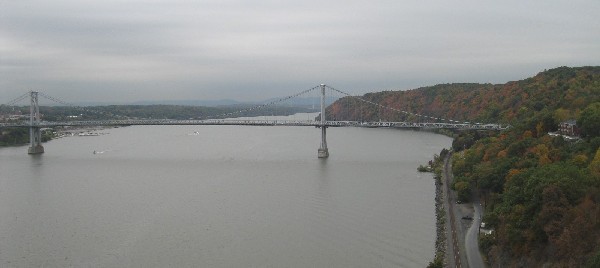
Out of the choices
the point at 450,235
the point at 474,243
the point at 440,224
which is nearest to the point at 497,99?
the point at 440,224

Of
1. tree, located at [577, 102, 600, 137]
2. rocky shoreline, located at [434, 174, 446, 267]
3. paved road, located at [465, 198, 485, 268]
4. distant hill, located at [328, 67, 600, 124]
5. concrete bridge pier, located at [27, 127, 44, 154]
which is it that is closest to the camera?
paved road, located at [465, 198, 485, 268]

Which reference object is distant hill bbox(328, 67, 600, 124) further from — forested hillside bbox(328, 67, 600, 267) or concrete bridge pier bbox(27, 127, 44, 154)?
concrete bridge pier bbox(27, 127, 44, 154)

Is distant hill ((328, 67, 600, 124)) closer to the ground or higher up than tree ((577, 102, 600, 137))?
higher up

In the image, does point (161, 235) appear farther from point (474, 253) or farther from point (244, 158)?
point (244, 158)

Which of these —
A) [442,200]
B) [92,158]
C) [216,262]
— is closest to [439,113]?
[92,158]

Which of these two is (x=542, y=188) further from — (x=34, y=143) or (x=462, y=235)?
(x=34, y=143)

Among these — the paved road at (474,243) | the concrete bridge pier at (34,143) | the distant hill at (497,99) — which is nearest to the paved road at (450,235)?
the paved road at (474,243)

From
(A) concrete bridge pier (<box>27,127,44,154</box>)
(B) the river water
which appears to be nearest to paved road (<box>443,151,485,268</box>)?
(B) the river water

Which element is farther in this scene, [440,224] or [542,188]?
[440,224]
